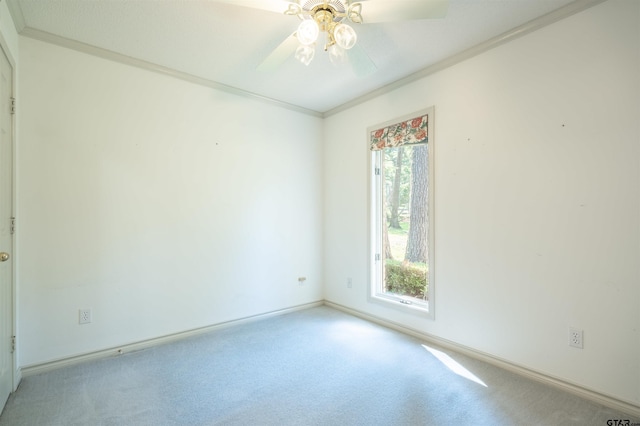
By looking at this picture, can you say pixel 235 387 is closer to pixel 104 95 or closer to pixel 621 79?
pixel 104 95

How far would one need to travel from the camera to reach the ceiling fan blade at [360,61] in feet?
6.23

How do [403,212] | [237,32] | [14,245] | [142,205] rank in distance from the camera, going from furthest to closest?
[403,212]
[142,205]
[237,32]
[14,245]

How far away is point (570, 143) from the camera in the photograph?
201cm

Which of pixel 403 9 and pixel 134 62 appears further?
pixel 134 62

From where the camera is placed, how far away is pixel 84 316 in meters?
2.43

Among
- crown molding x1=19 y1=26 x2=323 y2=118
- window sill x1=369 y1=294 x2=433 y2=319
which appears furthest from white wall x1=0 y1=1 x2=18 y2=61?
window sill x1=369 y1=294 x2=433 y2=319

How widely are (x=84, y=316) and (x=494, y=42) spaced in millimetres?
3829

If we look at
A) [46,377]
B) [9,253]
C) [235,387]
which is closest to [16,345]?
[46,377]

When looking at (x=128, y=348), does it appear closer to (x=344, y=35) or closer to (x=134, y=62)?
(x=134, y=62)

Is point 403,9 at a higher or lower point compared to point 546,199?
higher

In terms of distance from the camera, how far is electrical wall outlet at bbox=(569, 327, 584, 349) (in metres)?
1.97

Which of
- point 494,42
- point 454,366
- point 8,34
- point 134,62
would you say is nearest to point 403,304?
point 454,366

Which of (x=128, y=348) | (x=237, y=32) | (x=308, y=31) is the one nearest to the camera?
(x=308, y=31)

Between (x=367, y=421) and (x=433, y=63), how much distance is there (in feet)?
9.08
